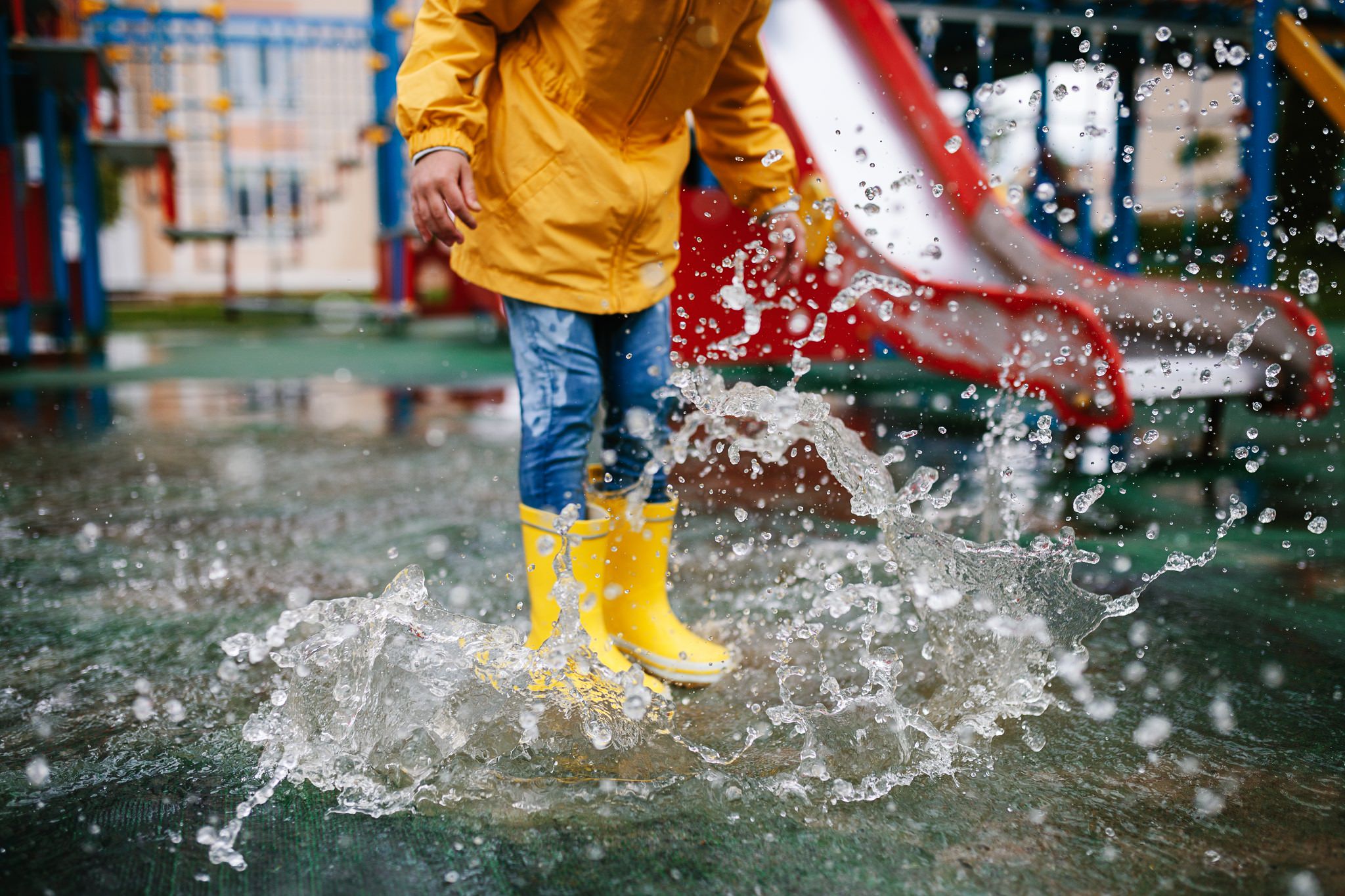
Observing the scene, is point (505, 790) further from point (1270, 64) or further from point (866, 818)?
point (1270, 64)

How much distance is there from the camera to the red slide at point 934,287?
327cm

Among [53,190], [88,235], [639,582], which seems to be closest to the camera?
[639,582]

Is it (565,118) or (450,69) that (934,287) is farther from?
(450,69)

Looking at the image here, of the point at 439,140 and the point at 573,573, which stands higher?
the point at 439,140

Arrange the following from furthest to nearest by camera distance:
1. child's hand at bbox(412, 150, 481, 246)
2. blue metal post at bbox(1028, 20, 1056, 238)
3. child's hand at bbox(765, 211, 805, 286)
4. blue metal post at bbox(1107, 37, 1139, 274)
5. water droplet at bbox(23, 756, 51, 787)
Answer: blue metal post at bbox(1107, 37, 1139, 274), blue metal post at bbox(1028, 20, 1056, 238), child's hand at bbox(765, 211, 805, 286), child's hand at bbox(412, 150, 481, 246), water droplet at bbox(23, 756, 51, 787)

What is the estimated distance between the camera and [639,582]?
1832mm

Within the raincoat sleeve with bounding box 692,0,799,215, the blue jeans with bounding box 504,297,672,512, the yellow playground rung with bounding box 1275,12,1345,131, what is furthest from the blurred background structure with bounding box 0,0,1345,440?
the blue jeans with bounding box 504,297,672,512

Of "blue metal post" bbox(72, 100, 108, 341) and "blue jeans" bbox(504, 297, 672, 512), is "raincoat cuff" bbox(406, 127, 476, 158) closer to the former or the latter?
"blue jeans" bbox(504, 297, 672, 512)

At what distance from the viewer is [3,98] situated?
22.6 ft

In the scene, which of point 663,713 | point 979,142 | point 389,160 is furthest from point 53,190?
point 663,713

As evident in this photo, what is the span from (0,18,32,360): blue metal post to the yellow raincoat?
6.41 meters

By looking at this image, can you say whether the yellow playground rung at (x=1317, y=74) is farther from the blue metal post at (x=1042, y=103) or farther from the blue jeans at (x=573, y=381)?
the blue jeans at (x=573, y=381)

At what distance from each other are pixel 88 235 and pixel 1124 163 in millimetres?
7784

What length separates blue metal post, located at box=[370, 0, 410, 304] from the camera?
1005 centimetres
